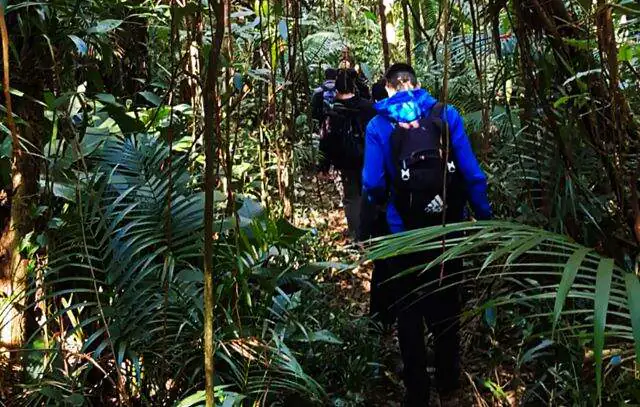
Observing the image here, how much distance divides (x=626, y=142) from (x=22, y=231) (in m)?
1.93

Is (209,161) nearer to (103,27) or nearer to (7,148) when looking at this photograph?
(7,148)

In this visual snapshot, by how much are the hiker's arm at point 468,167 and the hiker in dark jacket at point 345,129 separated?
185 centimetres

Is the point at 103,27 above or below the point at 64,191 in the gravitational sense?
above

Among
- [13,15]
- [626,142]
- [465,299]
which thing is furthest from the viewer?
[465,299]

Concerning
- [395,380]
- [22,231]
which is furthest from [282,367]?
[395,380]

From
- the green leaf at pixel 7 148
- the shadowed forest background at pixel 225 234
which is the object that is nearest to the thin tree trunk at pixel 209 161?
the shadowed forest background at pixel 225 234

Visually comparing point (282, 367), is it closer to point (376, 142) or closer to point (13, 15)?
point (376, 142)

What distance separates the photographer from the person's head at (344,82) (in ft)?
16.4

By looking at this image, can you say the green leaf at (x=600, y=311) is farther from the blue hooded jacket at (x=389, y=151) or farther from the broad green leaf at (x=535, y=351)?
the blue hooded jacket at (x=389, y=151)

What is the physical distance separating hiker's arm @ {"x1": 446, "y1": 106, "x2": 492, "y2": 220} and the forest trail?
0.60m

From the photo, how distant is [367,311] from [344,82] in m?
1.58

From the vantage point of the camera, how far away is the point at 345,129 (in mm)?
5090

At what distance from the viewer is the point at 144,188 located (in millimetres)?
3117

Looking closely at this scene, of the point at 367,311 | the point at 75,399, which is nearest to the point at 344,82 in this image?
the point at 367,311
